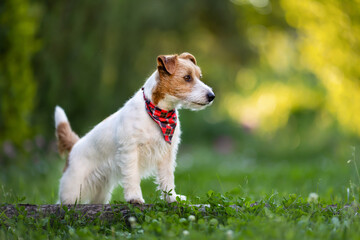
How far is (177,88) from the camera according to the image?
3.96 meters

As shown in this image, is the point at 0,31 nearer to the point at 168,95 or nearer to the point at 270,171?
the point at 168,95

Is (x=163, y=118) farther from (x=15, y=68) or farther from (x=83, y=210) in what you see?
(x=15, y=68)

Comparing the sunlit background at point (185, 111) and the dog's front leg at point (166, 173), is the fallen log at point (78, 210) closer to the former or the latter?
the dog's front leg at point (166, 173)

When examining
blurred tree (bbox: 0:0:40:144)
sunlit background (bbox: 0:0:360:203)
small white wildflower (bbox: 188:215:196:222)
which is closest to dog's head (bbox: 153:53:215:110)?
sunlit background (bbox: 0:0:360:203)

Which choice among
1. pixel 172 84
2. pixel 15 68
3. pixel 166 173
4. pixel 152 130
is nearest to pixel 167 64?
pixel 172 84

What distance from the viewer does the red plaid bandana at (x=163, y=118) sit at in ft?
12.7

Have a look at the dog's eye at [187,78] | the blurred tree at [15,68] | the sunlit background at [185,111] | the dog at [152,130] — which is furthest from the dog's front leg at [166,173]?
the blurred tree at [15,68]

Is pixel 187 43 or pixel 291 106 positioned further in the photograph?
pixel 187 43

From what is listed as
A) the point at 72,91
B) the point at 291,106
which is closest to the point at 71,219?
the point at 72,91

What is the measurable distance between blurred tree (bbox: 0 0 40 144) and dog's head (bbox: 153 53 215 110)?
177 inches

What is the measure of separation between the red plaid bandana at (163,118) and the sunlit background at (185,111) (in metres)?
0.61

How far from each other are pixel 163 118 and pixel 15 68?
4.80 m

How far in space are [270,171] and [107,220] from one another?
18.7ft

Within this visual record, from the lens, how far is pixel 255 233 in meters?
2.86
